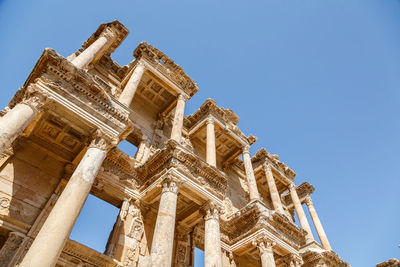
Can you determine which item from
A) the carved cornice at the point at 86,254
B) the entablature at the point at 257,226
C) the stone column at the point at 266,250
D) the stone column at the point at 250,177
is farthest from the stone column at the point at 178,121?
the stone column at the point at 266,250

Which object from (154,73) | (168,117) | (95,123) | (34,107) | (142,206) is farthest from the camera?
(168,117)

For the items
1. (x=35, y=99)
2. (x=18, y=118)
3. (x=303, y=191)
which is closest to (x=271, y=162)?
(x=303, y=191)

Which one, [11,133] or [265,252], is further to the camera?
[265,252]

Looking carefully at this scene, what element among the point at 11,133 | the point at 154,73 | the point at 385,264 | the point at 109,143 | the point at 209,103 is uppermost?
the point at 209,103

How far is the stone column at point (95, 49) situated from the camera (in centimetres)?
1198

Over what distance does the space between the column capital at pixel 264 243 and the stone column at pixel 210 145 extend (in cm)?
465

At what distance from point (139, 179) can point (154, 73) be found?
6716mm

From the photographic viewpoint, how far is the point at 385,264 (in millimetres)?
25391

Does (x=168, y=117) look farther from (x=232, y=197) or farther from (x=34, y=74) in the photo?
(x=34, y=74)

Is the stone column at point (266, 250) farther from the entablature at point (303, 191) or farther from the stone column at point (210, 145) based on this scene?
the entablature at point (303, 191)

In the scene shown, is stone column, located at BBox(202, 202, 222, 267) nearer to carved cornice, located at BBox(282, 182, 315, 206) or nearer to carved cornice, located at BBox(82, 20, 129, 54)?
carved cornice, located at BBox(82, 20, 129, 54)

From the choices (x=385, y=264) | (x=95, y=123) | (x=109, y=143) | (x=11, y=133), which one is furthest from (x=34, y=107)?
(x=385, y=264)

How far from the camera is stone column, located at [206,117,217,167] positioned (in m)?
16.4

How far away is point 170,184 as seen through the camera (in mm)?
11648
